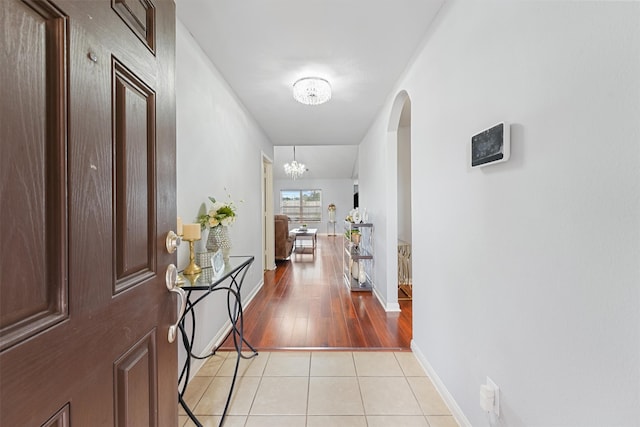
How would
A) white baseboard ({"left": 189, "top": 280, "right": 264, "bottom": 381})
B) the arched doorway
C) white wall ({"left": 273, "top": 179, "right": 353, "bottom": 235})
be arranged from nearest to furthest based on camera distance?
white baseboard ({"left": 189, "top": 280, "right": 264, "bottom": 381}) → the arched doorway → white wall ({"left": 273, "top": 179, "right": 353, "bottom": 235})

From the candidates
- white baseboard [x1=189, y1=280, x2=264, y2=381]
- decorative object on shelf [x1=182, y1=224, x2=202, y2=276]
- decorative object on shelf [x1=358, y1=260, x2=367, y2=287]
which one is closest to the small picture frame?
decorative object on shelf [x1=182, y1=224, x2=202, y2=276]

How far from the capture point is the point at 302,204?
11.3m

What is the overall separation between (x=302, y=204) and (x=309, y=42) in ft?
30.9

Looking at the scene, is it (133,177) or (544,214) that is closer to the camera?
(133,177)

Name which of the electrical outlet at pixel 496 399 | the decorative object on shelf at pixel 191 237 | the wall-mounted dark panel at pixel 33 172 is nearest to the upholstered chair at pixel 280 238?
the decorative object on shelf at pixel 191 237

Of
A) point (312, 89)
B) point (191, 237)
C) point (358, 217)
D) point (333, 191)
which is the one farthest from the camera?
point (333, 191)

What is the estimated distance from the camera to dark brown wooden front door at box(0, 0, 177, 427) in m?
0.46

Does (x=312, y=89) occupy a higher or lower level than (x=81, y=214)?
higher

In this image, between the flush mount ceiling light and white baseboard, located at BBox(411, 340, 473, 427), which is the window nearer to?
the flush mount ceiling light

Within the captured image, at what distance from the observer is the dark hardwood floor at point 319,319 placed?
2365 mm

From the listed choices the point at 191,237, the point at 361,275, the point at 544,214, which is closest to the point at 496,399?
the point at 544,214

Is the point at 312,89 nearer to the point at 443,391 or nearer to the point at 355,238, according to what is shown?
the point at 355,238

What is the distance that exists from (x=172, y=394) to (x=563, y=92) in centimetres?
162

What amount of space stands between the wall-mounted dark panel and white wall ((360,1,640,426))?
4.12ft
